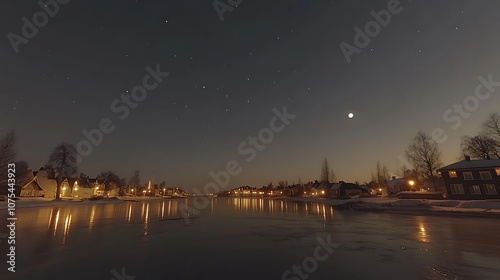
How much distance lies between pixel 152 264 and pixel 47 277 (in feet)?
11.8

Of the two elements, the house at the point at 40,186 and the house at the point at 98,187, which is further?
the house at the point at 98,187

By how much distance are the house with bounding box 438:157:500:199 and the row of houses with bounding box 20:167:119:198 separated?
112705mm

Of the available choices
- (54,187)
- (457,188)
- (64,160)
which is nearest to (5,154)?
(64,160)

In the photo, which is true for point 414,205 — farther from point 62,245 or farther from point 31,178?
point 31,178

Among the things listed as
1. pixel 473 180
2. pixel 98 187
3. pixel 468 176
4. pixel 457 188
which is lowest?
pixel 457 188

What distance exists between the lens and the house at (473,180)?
156 feet

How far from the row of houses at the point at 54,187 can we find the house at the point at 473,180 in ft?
370

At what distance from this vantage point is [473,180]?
49656 millimetres

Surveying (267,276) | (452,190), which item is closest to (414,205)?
(452,190)

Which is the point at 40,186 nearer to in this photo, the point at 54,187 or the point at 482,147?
the point at 54,187

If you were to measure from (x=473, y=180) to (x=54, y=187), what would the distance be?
12032 centimetres

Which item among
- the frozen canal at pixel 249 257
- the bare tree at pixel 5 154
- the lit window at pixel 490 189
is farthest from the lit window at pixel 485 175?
the bare tree at pixel 5 154

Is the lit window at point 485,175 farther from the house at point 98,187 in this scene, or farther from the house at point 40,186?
the house at point 98,187

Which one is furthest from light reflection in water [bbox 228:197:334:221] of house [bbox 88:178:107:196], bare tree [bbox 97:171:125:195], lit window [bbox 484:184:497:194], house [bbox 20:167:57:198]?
house [bbox 88:178:107:196]
